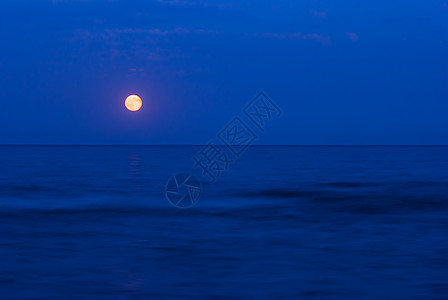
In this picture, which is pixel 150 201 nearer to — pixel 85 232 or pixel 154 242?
pixel 85 232

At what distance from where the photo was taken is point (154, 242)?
9859 mm

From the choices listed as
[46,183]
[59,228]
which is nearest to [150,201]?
[59,228]

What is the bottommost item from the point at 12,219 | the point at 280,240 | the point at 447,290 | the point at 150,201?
the point at 447,290

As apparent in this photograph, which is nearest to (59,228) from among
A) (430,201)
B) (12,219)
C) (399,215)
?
(12,219)

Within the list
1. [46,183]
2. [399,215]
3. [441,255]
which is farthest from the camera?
[46,183]

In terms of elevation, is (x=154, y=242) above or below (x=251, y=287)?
above

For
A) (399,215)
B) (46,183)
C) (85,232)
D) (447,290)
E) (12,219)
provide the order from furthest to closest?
(46,183)
(399,215)
(12,219)
(85,232)
(447,290)

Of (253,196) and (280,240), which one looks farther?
(253,196)

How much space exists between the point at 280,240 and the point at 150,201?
791 centimetres

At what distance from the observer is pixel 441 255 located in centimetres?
867

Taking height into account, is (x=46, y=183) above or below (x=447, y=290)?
above

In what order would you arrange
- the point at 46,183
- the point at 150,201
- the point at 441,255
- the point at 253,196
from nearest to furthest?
1. the point at 441,255
2. the point at 150,201
3. the point at 253,196
4. the point at 46,183

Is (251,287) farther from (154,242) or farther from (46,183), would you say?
(46,183)

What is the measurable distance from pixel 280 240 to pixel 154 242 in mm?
2568
